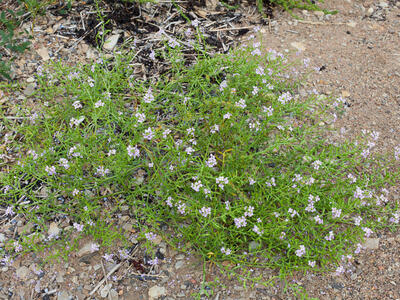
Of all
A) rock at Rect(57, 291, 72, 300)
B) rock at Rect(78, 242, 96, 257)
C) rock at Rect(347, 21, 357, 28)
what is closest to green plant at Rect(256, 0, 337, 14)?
rock at Rect(347, 21, 357, 28)

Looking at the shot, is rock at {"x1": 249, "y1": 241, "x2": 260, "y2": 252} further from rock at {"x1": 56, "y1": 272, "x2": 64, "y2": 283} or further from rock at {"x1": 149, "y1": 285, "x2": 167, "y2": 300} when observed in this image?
rock at {"x1": 56, "y1": 272, "x2": 64, "y2": 283}

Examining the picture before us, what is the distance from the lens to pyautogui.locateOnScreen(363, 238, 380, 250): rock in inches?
114

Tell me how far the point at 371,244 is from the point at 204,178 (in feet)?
4.75

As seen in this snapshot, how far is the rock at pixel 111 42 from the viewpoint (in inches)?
156

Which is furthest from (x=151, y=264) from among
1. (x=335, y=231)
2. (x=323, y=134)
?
(x=323, y=134)

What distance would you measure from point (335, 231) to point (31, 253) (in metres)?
2.43

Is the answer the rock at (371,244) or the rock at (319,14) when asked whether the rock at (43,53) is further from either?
the rock at (371,244)

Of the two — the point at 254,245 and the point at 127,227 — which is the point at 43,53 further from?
the point at 254,245

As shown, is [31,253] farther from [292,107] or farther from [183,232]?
[292,107]

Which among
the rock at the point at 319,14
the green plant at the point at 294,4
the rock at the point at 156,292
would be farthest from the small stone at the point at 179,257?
the rock at the point at 319,14

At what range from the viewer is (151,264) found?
2.80m

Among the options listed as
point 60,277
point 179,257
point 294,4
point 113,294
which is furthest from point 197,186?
point 294,4

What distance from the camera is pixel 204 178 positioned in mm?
2783

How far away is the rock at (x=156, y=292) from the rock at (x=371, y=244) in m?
1.63
